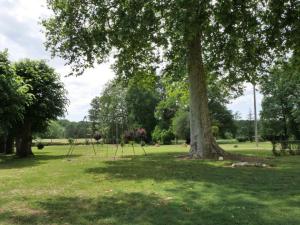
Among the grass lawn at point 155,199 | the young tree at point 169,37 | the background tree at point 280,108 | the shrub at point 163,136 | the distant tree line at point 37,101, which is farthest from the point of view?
the shrub at point 163,136

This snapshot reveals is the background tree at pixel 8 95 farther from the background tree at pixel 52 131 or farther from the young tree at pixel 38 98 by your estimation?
the background tree at pixel 52 131

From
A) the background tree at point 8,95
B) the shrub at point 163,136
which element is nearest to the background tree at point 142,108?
the shrub at point 163,136

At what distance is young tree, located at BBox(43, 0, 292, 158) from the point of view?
1662 cm

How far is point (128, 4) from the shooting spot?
58.3 ft

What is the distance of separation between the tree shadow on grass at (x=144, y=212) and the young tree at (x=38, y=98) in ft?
60.3

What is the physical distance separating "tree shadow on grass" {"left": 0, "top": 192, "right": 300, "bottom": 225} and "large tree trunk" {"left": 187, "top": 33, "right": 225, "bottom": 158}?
11292 mm

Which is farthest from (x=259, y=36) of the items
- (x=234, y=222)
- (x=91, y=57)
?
(x=234, y=222)

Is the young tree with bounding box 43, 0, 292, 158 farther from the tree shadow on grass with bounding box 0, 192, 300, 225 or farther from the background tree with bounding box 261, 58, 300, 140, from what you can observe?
the background tree with bounding box 261, 58, 300, 140

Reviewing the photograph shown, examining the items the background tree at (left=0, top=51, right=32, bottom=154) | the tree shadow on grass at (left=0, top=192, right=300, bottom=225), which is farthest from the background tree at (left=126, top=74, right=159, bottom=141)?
the tree shadow on grass at (left=0, top=192, right=300, bottom=225)

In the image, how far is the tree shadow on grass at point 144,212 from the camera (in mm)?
6129

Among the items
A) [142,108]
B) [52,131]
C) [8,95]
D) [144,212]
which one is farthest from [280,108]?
[144,212]

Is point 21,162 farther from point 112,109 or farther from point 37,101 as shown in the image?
point 112,109

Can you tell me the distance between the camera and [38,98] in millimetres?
25844

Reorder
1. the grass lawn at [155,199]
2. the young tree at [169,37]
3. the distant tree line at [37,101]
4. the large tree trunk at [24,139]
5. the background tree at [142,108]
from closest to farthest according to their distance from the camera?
the grass lawn at [155,199] → the young tree at [169,37] → the distant tree line at [37,101] → the large tree trunk at [24,139] → the background tree at [142,108]
